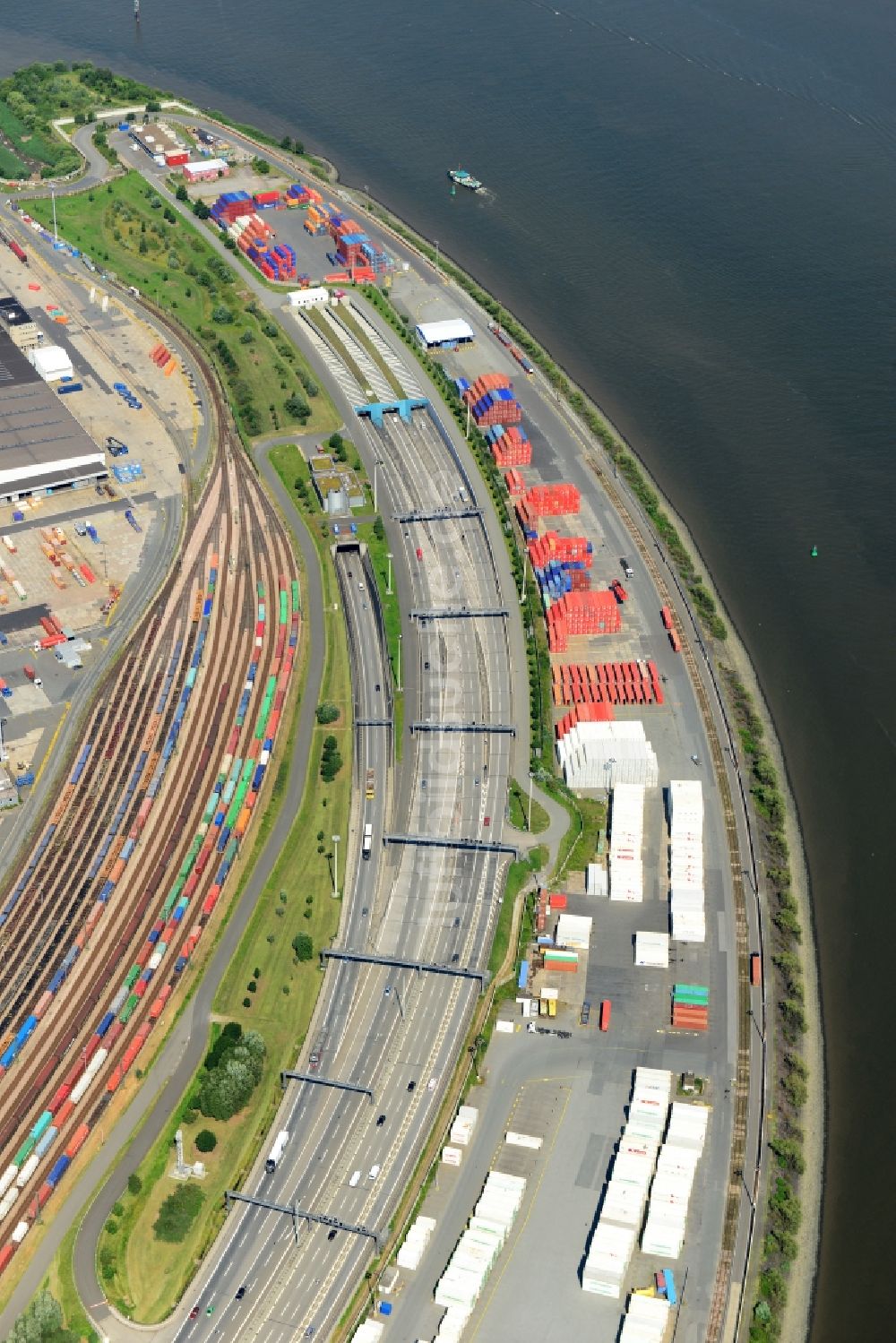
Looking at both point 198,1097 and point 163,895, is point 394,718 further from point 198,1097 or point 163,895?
point 198,1097

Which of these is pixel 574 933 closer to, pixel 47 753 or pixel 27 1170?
pixel 27 1170

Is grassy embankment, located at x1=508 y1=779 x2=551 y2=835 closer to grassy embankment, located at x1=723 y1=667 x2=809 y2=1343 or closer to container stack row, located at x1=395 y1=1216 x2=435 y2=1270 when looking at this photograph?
grassy embankment, located at x1=723 y1=667 x2=809 y2=1343

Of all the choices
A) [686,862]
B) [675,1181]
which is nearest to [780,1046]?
[675,1181]

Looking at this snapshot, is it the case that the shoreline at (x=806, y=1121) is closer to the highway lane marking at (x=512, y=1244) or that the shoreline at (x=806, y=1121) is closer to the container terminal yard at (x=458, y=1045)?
the container terminal yard at (x=458, y=1045)

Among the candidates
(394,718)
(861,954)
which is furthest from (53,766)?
(861,954)

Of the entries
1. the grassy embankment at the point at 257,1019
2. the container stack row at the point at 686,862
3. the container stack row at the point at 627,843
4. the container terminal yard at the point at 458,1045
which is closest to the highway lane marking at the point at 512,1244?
the container terminal yard at the point at 458,1045

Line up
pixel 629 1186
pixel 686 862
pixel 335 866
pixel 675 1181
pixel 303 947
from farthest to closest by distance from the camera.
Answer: pixel 335 866 < pixel 686 862 < pixel 303 947 < pixel 675 1181 < pixel 629 1186
